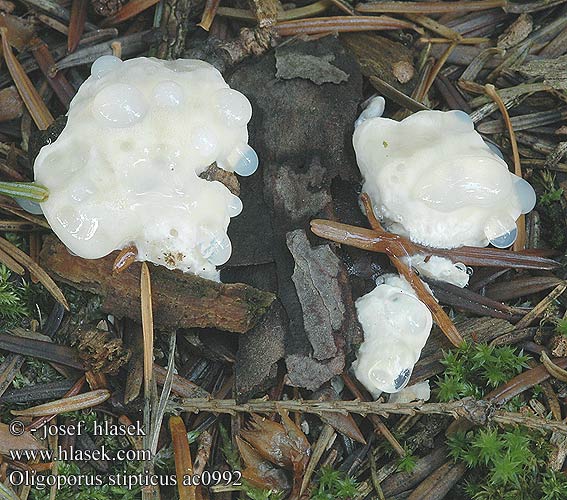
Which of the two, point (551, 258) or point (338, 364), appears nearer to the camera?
point (338, 364)

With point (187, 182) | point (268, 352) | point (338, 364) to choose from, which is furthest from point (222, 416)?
point (187, 182)

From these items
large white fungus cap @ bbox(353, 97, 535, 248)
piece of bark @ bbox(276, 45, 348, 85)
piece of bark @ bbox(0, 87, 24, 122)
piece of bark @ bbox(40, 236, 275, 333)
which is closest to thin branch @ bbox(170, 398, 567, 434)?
piece of bark @ bbox(40, 236, 275, 333)

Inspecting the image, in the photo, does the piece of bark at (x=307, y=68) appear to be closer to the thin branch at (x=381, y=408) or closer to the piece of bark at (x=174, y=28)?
the piece of bark at (x=174, y=28)

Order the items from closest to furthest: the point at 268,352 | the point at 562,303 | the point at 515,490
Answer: the point at 515,490, the point at 268,352, the point at 562,303

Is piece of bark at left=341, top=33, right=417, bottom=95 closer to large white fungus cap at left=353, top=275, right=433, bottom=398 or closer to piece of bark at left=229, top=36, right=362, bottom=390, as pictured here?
piece of bark at left=229, top=36, right=362, bottom=390

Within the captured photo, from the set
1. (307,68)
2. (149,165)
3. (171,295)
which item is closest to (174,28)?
(307,68)

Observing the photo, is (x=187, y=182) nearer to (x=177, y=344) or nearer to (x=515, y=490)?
(x=177, y=344)

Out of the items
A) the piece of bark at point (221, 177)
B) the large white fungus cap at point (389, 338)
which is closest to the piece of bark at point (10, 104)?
the piece of bark at point (221, 177)

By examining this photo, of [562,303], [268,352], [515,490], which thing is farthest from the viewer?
[562,303]
